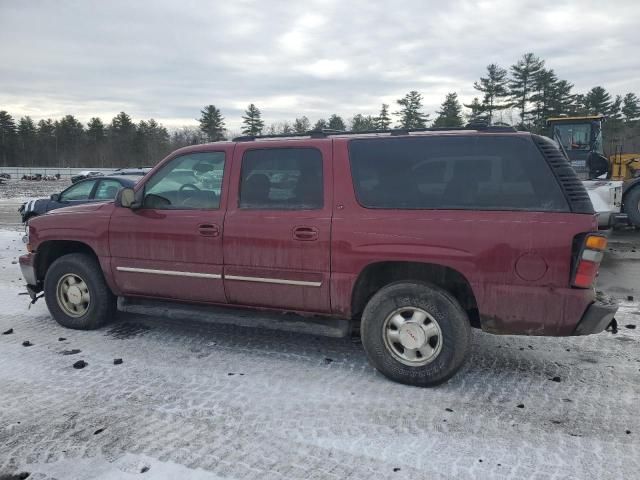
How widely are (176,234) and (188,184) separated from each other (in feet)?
1.63

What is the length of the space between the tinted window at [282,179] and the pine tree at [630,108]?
6784cm

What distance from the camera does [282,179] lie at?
168 inches

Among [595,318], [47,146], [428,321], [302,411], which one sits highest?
[47,146]

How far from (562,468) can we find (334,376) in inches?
70.1

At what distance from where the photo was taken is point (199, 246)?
4465 mm

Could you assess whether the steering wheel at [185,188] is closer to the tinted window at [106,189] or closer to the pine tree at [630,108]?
the tinted window at [106,189]

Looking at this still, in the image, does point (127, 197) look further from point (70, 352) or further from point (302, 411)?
point (302, 411)

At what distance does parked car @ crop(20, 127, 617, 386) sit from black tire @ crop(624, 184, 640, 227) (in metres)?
11.0

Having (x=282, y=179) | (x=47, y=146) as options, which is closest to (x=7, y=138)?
(x=47, y=146)

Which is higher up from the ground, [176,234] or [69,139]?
[69,139]

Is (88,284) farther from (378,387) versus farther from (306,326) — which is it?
(378,387)

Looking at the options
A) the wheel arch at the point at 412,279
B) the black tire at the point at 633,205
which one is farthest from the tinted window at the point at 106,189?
the black tire at the point at 633,205

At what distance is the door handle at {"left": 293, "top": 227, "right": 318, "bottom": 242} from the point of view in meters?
4.00

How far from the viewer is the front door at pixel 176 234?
4457 millimetres
